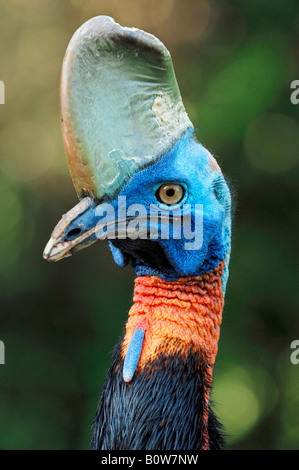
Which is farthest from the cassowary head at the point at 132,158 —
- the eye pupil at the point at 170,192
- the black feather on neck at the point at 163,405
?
the black feather on neck at the point at 163,405

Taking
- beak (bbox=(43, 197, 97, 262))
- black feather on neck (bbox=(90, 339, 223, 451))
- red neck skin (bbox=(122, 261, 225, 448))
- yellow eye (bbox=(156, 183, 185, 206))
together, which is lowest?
black feather on neck (bbox=(90, 339, 223, 451))

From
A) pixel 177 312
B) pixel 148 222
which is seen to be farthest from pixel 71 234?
pixel 177 312

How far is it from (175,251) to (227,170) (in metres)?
1.50

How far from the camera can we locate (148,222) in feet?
4.13

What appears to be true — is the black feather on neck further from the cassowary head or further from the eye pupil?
the eye pupil

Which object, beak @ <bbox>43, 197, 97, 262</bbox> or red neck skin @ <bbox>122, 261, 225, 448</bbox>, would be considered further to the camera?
red neck skin @ <bbox>122, 261, 225, 448</bbox>

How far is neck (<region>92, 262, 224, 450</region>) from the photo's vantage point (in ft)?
4.26

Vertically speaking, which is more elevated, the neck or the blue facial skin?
the blue facial skin

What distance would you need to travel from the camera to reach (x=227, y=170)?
274 centimetres

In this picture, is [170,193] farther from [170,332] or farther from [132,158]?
[170,332]

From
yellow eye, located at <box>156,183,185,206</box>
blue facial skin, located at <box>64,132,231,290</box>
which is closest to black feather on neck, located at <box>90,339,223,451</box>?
blue facial skin, located at <box>64,132,231,290</box>

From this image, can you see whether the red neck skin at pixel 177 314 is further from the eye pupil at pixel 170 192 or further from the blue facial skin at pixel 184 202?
the eye pupil at pixel 170 192

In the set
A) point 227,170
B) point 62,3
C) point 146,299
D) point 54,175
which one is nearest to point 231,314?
point 227,170
